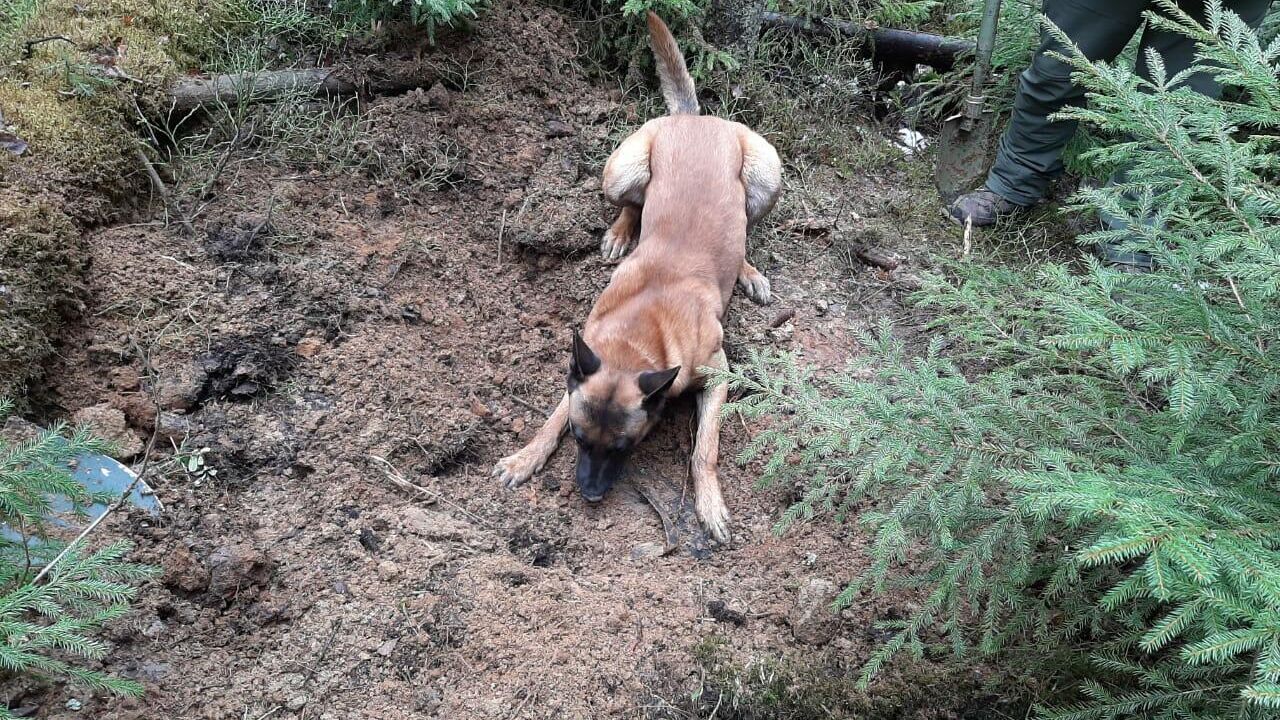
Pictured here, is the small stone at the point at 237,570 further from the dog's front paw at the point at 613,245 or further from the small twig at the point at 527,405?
the dog's front paw at the point at 613,245

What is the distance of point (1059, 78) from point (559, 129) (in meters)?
3.01

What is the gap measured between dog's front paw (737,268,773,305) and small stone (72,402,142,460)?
313cm

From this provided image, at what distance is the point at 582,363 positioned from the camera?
11.2 ft

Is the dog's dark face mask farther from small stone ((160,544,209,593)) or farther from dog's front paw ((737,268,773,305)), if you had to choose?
small stone ((160,544,209,593))

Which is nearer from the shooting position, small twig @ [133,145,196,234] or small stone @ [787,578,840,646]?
small stone @ [787,578,840,646]

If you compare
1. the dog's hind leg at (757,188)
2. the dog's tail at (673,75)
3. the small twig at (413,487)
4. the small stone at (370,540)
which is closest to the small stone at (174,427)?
the small twig at (413,487)

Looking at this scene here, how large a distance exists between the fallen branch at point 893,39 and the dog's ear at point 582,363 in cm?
348

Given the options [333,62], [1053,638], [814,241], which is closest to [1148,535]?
[1053,638]

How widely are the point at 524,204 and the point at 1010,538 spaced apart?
322 cm

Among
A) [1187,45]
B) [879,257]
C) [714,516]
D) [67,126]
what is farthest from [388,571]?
[1187,45]

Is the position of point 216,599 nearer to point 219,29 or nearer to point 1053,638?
point 1053,638

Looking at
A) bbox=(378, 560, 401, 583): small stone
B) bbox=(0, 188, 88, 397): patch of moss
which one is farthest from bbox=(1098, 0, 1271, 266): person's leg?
bbox=(0, 188, 88, 397): patch of moss

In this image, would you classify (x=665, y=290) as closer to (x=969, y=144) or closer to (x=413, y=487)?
(x=413, y=487)

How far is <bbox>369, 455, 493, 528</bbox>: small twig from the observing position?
11.0ft
